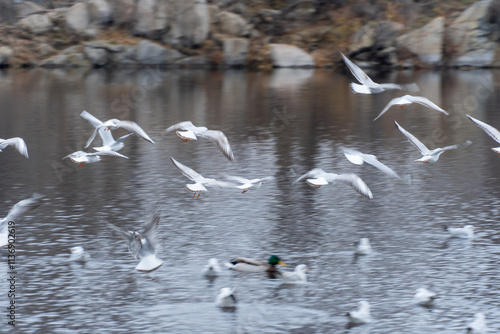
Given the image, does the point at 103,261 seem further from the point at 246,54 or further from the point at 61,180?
the point at 246,54

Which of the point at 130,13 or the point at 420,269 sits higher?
the point at 130,13

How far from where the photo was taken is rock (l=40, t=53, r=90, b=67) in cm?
7453

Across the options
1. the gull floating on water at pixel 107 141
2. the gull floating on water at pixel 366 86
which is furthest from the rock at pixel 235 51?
the gull floating on water at pixel 366 86

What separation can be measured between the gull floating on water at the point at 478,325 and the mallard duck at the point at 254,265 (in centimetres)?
536

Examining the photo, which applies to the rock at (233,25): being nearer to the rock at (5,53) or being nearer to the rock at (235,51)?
the rock at (235,51)

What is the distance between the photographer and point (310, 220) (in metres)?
27.2

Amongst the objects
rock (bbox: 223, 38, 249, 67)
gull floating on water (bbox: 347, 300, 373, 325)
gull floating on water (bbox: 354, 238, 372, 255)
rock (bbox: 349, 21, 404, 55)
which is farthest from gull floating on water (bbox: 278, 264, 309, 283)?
rock (bbox: 223, 38, 249, 67)

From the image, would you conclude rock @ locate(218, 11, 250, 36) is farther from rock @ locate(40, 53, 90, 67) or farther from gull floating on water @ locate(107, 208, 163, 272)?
gull floating on water @ locate(107, 208, 163, 272)

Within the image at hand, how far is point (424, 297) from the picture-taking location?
19828 mm

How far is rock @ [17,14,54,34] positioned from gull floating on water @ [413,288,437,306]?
62646 millimetres

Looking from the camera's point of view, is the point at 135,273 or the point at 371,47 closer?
the point at 135,273

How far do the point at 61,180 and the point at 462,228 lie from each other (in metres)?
15.3

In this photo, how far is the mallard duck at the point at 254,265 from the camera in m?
21.7

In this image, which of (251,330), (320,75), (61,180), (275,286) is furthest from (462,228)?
(320,75)
